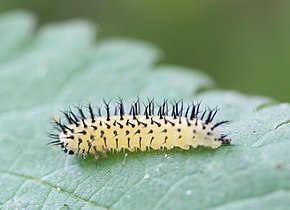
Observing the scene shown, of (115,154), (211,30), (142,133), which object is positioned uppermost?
(211,30)

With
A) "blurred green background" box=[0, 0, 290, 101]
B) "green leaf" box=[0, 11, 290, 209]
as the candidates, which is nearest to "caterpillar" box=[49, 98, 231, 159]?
"green leaf" box=[0, 11, 290, 209]

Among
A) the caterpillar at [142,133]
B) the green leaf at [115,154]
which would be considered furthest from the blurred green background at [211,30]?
the caterpillar at [142,133]

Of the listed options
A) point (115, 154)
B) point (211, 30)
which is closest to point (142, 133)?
point (115, 154)

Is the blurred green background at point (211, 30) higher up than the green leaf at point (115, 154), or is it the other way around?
the blurred green background at point (211, 30)

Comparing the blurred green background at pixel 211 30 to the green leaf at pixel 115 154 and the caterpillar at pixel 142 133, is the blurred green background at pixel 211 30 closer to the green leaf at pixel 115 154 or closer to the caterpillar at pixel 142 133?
the green leaf at pixel 115 154

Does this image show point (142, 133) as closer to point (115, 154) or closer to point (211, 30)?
point (115, 154)

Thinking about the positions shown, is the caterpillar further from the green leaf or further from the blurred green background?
the blurred green background

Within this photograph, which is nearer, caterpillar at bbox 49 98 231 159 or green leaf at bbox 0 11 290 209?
green leaf at bbox 0 11 290 209
